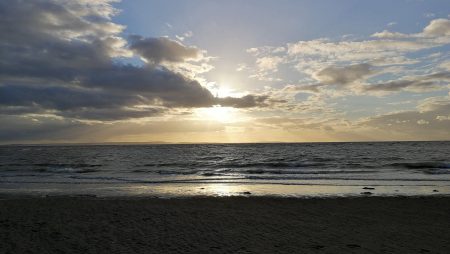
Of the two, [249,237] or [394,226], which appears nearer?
[249,237]

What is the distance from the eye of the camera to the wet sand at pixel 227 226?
9.89 m

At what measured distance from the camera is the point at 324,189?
2333cm

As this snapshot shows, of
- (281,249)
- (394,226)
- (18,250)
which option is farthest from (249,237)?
(18,250)

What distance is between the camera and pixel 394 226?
41.2 feet

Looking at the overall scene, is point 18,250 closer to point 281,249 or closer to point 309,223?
point 281,249

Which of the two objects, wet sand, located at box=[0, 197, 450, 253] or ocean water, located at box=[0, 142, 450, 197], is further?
ocean water, located at box=[0, 142, 450, 197]

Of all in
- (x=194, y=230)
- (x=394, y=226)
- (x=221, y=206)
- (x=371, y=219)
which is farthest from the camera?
(x=221, y=206)

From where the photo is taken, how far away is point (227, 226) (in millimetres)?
12359

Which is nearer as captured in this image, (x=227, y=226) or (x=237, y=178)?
(x=227, y=226)

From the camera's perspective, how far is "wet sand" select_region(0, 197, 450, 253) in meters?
9.89

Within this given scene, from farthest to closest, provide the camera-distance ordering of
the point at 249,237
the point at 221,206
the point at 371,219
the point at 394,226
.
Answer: the point at 221,206 < the point at 371,219 < the point at 394,226 < the point at 249,237

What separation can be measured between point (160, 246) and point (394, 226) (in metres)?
7.93

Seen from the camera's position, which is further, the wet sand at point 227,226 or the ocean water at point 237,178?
the ocean water at point 237,178

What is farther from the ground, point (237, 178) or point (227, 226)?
point (227, 226)
